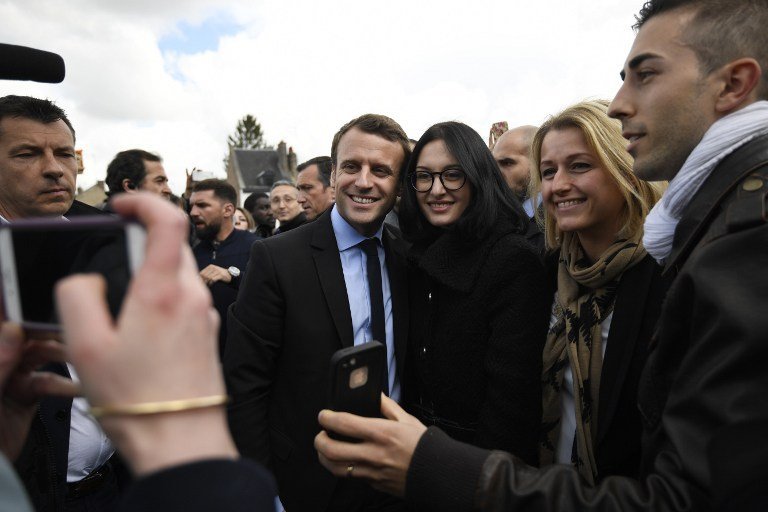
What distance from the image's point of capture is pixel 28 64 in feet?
3.67

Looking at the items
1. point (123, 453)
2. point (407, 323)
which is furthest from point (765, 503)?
Answer: point (407, 323)

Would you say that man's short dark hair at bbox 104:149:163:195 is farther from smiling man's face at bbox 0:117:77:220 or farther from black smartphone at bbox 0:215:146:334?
black smartphone at bbox 0:215:146:334

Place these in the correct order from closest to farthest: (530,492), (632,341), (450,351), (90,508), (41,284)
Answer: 1. (41,284)
2. (530,492)
3. (632,341)
4. (450,351)
5. (90,508)

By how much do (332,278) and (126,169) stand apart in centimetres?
409

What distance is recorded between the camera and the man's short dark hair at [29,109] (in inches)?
110

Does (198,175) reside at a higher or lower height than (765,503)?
higher

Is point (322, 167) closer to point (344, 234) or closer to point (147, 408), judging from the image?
point (344, 234)

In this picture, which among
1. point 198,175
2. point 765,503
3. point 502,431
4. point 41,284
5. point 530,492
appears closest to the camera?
point 41,284

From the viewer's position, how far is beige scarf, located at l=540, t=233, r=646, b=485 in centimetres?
194

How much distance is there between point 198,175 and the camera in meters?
7.62

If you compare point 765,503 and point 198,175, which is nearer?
point 765,503

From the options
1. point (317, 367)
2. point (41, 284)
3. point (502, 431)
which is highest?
point (41, 284)

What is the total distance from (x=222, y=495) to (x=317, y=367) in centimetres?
171

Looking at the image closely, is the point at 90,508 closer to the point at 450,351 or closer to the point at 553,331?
the point at 450,351
